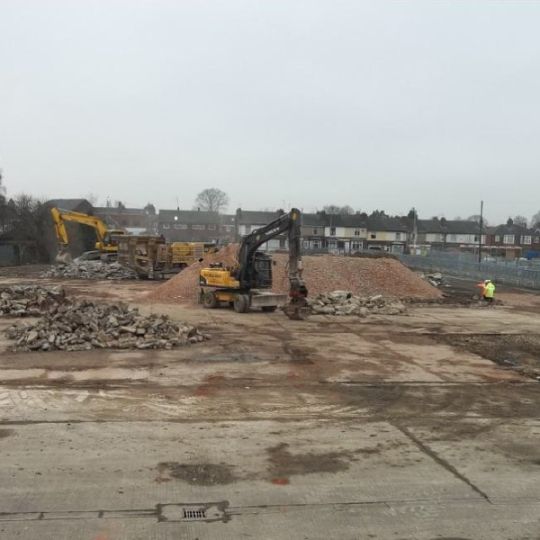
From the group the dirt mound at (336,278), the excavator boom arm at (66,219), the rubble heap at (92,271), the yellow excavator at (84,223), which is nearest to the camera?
the dirt mound at (336,278)

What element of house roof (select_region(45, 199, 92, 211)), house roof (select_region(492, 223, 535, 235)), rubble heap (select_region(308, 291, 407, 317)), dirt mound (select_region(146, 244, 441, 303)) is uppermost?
house roof (select_region(45, 199, 92, 211))

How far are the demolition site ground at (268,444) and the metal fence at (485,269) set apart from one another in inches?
1140

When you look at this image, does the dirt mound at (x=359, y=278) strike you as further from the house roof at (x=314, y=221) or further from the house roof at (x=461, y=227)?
the house roof at (x=461, y=227)

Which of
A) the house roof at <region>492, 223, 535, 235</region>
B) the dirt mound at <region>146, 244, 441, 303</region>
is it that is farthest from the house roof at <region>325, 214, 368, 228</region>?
the dirt mound at <region>146, 244, 441, 303</region>

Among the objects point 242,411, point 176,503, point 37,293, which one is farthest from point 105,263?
point 176,503

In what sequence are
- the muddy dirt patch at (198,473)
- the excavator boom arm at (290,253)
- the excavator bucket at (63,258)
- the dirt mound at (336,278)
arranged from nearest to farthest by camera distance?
the muddy dirt patch at (198,473)
the excavator boom arm at (290,253)
the dirt mound at (336,278)
the excavator bucket at (63,258)

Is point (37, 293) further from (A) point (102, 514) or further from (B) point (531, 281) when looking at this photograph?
(B) point (531, 281)

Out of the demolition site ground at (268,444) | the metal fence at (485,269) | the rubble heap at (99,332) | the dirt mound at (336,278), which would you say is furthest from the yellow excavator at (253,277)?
the metal fence at (485,269)

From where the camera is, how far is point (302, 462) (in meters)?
6.73

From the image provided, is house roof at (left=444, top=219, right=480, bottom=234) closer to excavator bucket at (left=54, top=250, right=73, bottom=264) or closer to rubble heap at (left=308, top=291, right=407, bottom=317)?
excavator bucket at (left=54, top=250, right=73, bottom=264)

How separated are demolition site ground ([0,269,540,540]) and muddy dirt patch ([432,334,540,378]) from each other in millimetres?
136

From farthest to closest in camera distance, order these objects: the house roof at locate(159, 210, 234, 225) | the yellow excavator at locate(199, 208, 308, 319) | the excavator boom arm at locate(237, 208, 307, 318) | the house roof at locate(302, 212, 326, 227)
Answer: the house roof at locate(159, 210, 234, 225)
the house roof at locate(302, 212, 326, 227)
the yellow excavator at locate(199, 208, 308, 319)
the excavator boom arm at locate(237, 208, 307, 318)

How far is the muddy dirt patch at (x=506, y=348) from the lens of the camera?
13.9 meters

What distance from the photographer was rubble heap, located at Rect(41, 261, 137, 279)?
40094 millimetres
